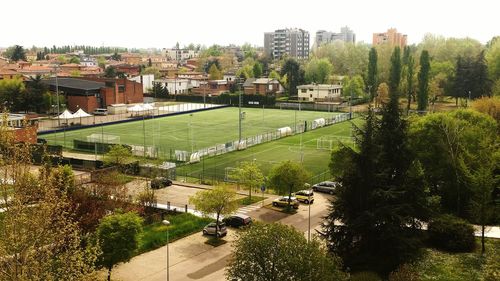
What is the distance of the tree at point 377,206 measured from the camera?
18844mm

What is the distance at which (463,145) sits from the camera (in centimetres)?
2697

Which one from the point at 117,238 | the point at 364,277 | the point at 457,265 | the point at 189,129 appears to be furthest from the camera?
the point at 189,129

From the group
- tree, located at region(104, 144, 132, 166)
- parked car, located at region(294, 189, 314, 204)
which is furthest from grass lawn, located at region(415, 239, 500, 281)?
tree, located at region(104, 144, 132, 166)

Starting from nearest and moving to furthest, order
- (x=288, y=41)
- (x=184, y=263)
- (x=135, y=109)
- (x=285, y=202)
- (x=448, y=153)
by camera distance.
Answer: (x=184, y=263) < (x=448, y=153) < (x=285, y=202) < (x=135, y=109) < (x=288, y=41)

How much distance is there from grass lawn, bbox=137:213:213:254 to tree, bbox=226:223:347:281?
873 cm

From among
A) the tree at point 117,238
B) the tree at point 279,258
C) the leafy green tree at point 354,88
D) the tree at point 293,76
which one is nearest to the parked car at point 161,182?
the tree at point 117,238

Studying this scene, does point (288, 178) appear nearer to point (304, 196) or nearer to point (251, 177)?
point (251, 177)

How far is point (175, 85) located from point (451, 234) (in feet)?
250

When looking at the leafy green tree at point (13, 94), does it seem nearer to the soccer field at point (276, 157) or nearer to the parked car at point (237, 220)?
the soccer field at point (276, 157)

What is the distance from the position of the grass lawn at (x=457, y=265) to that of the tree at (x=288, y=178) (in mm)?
7912

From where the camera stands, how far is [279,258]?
539 inches

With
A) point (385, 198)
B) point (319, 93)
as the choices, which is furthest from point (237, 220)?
point (319, 93)

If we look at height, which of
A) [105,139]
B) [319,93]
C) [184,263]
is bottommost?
[184,263]

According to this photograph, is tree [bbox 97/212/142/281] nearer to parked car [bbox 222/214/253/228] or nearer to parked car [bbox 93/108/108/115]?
parked car [bbox 222/214/253/228]
